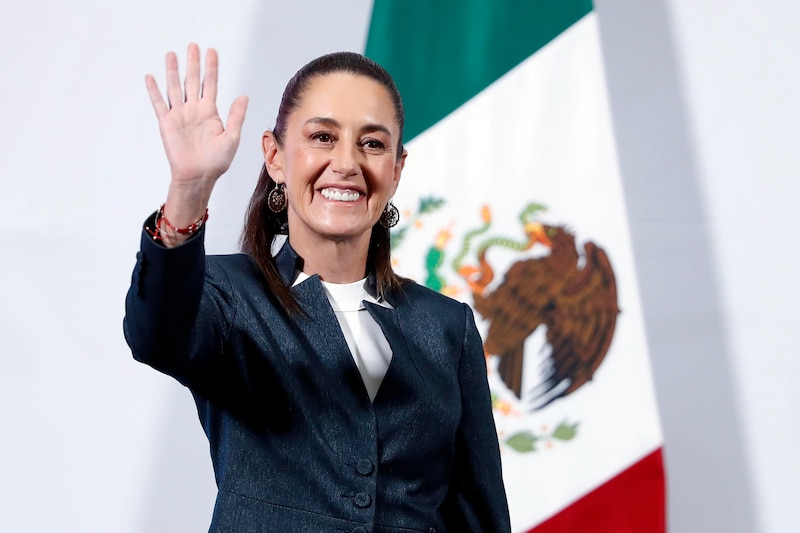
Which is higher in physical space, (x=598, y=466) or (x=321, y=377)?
(x=321, y=377)

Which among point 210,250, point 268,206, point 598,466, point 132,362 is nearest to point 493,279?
point 598,466

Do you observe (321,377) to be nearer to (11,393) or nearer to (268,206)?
(268,206)

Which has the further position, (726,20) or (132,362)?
(726,20)

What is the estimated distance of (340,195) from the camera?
1050 mm

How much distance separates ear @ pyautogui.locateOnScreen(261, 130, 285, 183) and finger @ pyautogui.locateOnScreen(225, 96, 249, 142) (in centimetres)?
25

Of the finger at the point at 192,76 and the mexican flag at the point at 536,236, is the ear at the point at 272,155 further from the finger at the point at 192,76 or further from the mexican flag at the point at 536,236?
the mexican flag at the point at 536,236

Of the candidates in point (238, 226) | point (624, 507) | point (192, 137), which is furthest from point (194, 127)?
point (624, 507)

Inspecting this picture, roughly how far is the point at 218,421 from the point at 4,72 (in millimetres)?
1330

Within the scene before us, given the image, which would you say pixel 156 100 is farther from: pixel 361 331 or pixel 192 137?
pixel 361 331

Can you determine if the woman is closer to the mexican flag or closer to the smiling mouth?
the smiling mouth

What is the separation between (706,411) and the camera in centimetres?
188

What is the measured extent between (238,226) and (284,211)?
2.68 ft

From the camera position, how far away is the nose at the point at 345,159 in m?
1.04

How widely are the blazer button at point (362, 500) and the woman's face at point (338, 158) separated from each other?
0.93 feet
